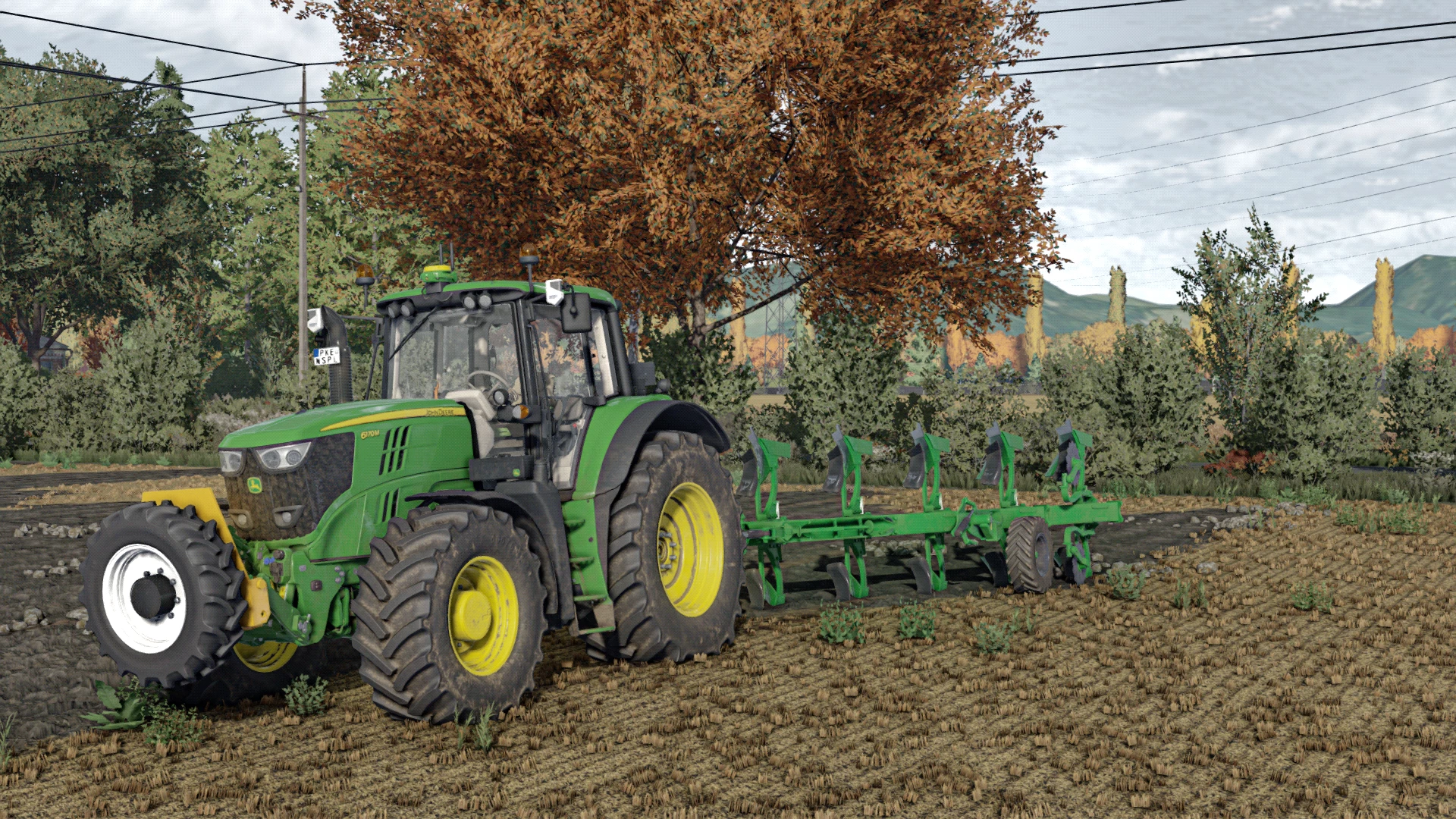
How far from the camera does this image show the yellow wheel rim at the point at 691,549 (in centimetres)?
786

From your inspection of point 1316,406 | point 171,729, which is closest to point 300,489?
point 171,729

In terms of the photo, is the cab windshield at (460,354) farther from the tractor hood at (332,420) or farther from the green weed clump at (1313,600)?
the green weed clump at (1313,600)

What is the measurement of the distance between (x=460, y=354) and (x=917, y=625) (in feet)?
12.2

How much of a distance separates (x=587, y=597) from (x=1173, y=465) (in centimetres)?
1453

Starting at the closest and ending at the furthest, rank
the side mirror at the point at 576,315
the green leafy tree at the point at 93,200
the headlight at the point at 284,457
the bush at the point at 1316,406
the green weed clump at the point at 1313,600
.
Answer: the headlight at the point at 284,457 < the side mirror at the point at 576,315 < the green weed clump at the point at 1313,600 < the bush at the point at 1316,406 < the green leafy tree at the point at 93,200

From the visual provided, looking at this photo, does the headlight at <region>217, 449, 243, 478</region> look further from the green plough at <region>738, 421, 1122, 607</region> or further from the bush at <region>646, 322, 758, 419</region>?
the bush at <region>646, 322, 758, 419</region>

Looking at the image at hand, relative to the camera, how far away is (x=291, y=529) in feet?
19.6

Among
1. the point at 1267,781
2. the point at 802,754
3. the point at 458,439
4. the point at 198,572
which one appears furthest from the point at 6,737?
the point at 1267,781

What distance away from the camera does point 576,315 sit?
6523 mm

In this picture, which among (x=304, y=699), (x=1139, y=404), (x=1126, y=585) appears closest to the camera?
(x=304, y=699)

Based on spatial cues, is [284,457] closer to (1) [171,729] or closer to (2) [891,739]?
(1) [171,729]

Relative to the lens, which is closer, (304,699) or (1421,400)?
(304,699)

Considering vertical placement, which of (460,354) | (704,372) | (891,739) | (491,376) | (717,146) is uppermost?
(717,146)

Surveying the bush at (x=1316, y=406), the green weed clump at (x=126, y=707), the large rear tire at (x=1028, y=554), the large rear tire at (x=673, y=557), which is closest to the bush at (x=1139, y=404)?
the bush at (x=1316, y=406)
